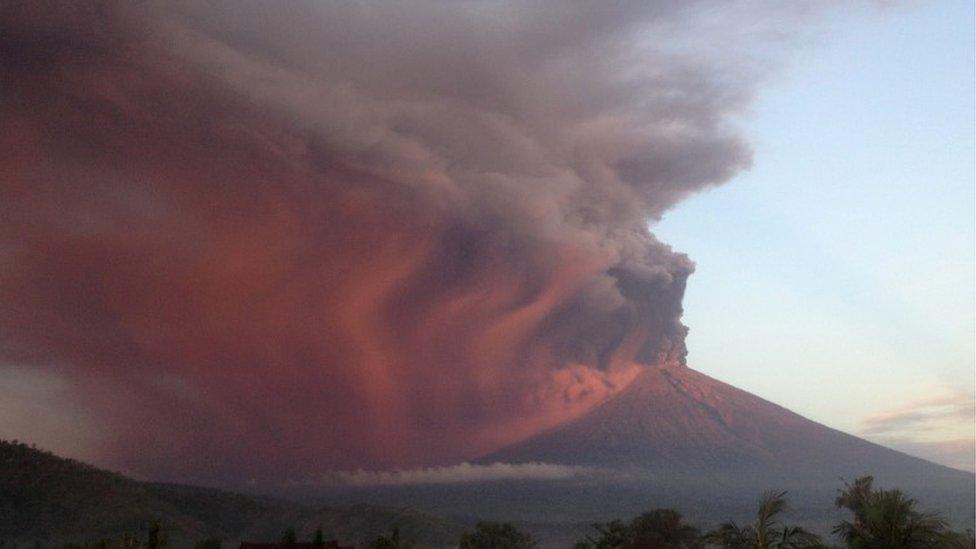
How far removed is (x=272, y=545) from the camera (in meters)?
63.5

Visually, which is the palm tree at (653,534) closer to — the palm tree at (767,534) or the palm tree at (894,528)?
the palm tree at (767,534)

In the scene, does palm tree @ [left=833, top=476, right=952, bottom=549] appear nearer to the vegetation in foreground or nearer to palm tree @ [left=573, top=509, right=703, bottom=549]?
the vegetation in foreground

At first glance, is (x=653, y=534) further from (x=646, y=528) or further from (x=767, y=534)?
(x=767, y=534)

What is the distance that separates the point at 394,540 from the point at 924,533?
40.2m

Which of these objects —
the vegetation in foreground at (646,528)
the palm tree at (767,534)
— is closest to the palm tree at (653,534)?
the vegetation in foreground at (646,528)

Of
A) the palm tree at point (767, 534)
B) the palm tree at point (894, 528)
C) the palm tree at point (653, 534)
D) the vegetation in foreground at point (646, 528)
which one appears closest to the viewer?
the palm tree at point (767, 534)

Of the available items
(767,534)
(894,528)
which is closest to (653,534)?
(894,528)

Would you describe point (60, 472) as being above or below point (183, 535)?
above

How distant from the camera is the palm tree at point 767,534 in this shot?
1966 cm

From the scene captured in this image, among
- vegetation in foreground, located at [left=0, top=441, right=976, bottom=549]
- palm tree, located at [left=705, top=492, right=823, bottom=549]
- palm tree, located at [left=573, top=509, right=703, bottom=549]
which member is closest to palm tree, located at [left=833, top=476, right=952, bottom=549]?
vegetation in foreground, located at [left=0, top=441, right=976, bottom=549]

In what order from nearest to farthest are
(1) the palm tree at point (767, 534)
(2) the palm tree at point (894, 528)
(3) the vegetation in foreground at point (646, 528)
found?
(1) the palm tree at point (767, 534) < (3) the vegetation in foreground at point (646, 528) < (2) the palm tree at point (894, 528)

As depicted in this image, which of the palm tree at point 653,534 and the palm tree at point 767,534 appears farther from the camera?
the palm tree at point 653,534

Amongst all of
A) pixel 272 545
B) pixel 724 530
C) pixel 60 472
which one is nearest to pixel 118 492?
pixel 60 472

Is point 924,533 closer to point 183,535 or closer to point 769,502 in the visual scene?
point 769,502
